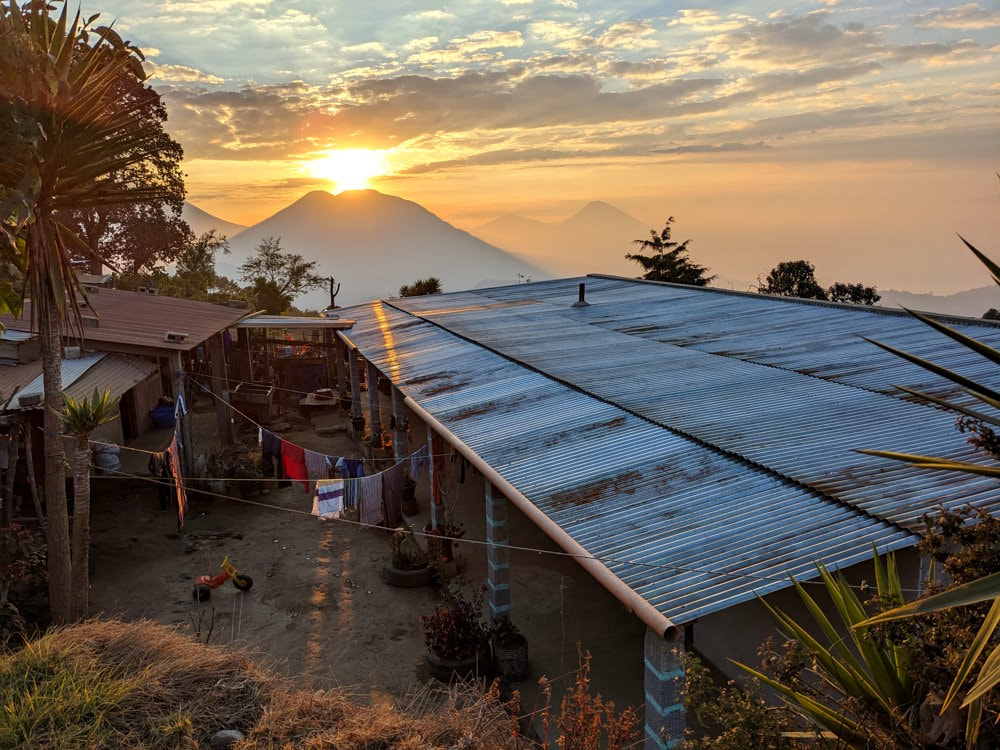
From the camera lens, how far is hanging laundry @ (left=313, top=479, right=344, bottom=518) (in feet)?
42.7

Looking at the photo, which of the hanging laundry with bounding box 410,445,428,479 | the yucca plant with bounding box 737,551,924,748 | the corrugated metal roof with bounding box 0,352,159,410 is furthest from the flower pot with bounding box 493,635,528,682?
the corrugated metal roof with bounding box 0,352,159,410

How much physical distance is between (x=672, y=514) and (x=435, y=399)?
21.2 feet

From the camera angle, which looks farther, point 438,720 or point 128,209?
point 128,209

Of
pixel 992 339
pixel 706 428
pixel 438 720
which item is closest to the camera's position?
pixel 438 720

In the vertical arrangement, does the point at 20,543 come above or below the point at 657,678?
below

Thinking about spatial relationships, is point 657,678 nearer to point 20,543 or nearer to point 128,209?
point 20,543

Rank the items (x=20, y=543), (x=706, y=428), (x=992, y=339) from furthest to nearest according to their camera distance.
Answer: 1. (x=992, y=339)
2. (x=20, y=543)
3. (x=706, y=428)

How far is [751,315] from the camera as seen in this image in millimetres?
19656

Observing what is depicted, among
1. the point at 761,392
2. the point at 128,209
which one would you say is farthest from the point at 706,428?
the point at 128,209

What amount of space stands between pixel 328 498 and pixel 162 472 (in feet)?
15.6

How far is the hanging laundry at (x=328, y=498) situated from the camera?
1301 centimetres

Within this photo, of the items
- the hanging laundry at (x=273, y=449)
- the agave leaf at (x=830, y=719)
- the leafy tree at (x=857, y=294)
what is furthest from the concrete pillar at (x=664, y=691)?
the leafy tree at (x=857, y=294)

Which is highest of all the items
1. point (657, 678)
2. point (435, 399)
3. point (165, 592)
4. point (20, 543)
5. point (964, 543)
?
point (964, 543)

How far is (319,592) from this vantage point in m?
13.0
